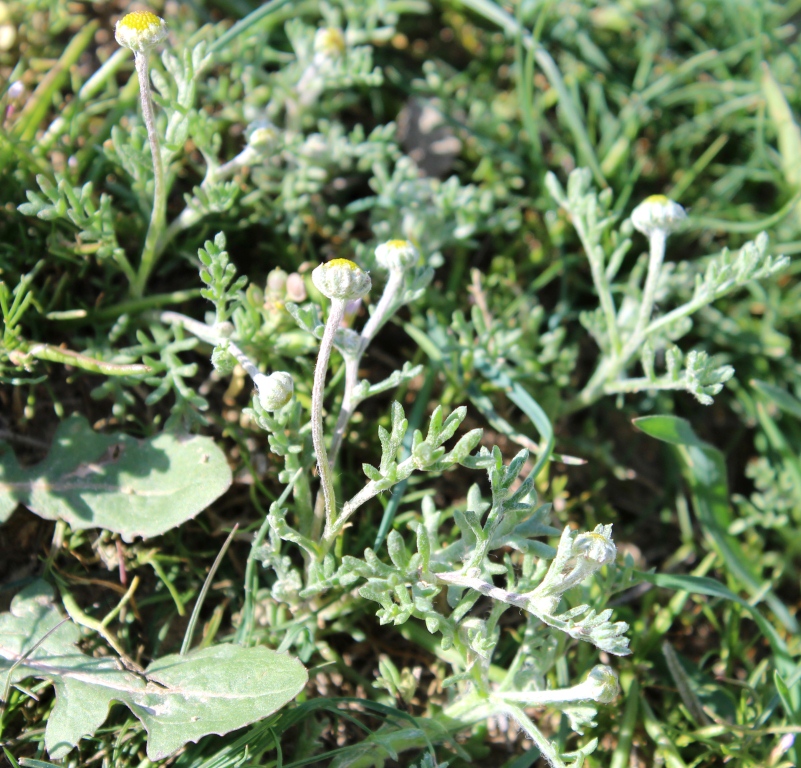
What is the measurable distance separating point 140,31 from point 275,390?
38.5 inches

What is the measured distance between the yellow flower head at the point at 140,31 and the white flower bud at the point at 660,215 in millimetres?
1458

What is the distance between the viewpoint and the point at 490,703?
6.89 ft

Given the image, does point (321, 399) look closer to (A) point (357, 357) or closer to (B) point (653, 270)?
(A) point (357, 357)

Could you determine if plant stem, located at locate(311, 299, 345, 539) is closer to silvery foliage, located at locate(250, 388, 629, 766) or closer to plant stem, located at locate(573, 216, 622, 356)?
silvery foliage, located at locate(250, 388, 629, 766)

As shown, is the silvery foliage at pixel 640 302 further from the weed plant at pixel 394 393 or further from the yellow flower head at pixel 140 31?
the yellow flower head at pixel 140 31

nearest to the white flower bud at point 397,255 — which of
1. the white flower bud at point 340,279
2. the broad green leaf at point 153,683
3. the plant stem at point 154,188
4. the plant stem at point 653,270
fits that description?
the white flower bud at point 340,279

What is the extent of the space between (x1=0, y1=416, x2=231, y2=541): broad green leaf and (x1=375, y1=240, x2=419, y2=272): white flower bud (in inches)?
29.0

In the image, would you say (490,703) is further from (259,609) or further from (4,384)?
(4,384)

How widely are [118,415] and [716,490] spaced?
2.05 metres

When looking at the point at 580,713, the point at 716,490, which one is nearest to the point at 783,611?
the point at 716,490

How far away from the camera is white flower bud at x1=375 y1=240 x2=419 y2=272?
204 cm

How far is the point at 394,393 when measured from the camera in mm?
2701

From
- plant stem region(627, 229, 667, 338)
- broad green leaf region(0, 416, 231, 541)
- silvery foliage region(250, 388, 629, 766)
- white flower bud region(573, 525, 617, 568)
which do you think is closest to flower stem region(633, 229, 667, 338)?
plant stem region(627, 229, 667, 338)

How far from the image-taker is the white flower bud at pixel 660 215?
7.63ft
